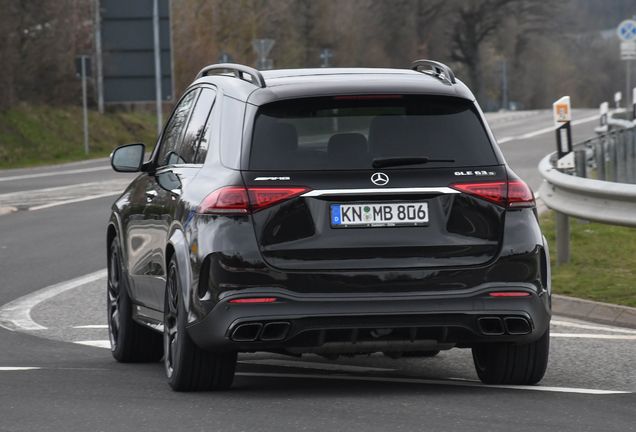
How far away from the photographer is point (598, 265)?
11695 mm

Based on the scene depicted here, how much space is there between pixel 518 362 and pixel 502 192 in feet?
3.04

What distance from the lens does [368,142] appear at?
20.2ft

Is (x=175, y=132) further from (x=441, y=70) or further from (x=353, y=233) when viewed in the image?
(x=353, y=233)

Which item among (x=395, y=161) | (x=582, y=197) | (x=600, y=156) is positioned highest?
(x=395, y=161)

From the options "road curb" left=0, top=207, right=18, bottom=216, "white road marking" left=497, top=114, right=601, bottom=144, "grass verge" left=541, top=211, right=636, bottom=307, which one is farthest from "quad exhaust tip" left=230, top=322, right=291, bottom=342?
"white road marking" left=497, top=114, right=601, bottom=144

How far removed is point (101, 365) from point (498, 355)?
8.02 ft

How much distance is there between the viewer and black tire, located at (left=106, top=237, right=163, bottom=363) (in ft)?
25.4

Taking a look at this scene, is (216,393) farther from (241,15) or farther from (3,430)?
(241,15)

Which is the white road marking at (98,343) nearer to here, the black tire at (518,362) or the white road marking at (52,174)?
the black tire at (518,362)

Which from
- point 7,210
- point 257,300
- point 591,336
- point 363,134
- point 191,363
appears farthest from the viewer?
point 7,210

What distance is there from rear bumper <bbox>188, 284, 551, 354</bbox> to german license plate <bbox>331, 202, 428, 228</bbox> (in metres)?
0.33

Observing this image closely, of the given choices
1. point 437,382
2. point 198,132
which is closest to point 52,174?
point 198,132

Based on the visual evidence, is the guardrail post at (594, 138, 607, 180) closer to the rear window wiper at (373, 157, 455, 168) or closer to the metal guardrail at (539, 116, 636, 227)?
the metal guardrail at (539, 116, 636, 227)

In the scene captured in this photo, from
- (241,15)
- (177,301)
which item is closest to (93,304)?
(177,301)
